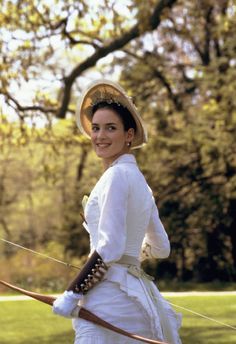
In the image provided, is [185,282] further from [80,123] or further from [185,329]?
[80,123]

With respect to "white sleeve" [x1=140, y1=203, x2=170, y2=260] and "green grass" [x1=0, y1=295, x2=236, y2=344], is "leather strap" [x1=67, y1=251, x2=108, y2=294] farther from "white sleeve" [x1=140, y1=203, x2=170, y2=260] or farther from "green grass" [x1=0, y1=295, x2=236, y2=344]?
"green grass" [x1=0, y1=295, x2=236, y2=344]

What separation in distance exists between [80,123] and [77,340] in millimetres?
1067

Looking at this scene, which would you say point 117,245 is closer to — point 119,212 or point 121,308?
point 119,212

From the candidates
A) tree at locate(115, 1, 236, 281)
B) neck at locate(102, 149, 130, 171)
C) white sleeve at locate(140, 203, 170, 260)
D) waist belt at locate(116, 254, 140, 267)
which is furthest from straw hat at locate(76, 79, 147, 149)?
tree at locate(115, 1, 236, 281)

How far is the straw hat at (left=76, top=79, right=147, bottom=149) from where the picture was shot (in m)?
4.33

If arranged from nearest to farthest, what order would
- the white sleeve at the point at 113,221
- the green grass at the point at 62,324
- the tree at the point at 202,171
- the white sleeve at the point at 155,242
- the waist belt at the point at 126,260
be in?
the white sleeve at the point at 113,221
the waist belt at the point at 126,260
the white sleeve at the point at 155,242
the green grass at the point at 62,324
the tree at the point at 202,171

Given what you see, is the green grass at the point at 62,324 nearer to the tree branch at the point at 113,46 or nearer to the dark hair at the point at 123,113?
the tree branch at the point at 113,46

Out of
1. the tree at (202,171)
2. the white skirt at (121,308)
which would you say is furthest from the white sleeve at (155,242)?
the tree at (202,171)

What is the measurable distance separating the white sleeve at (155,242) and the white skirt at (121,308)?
1.04ft

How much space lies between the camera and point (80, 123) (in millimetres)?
4605

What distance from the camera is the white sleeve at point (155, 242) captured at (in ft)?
14.6

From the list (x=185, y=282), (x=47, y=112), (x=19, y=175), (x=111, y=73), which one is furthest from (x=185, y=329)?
(x=19, y=175)

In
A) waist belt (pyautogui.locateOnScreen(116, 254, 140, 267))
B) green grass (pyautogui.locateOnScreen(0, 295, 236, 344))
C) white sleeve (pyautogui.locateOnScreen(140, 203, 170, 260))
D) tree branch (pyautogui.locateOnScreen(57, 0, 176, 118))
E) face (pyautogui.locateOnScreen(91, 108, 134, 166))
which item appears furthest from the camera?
tree branch (pyautogui.locateOnScreen(57, 0, 176, 118))

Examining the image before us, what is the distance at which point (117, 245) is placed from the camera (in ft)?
13.1
